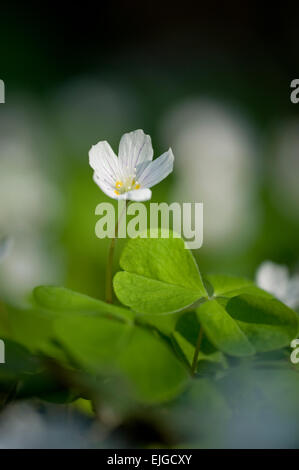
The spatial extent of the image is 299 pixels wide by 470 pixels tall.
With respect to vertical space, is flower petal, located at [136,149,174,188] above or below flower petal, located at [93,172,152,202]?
above

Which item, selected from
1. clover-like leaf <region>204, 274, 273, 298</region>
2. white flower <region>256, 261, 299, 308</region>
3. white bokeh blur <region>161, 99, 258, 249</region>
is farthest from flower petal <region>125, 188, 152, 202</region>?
white bokeh blur <region>161, 99, 258, 249</region>

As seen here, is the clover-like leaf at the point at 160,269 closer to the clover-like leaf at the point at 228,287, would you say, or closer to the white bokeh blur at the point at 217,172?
the clover-like leaf at the point at 228,287

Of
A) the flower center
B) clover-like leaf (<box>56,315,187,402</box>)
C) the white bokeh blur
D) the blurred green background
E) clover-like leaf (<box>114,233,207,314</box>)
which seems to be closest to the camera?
clover-like leaf (<box>56,315,187,402</box>)

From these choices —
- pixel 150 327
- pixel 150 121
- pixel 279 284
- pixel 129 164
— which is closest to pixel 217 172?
pixel 150 121

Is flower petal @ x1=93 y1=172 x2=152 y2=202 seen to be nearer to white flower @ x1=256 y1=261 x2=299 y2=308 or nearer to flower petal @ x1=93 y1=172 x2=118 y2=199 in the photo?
flower petal @ x1=93 y1=172 x2=118 y2=199

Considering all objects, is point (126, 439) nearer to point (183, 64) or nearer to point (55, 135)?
point (55, 135)

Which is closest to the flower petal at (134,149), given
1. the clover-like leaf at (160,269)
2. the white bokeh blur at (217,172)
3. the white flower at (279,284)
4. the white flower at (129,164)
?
the white flower at (129,164)

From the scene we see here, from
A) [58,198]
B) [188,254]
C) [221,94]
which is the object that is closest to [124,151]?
[188,254]
